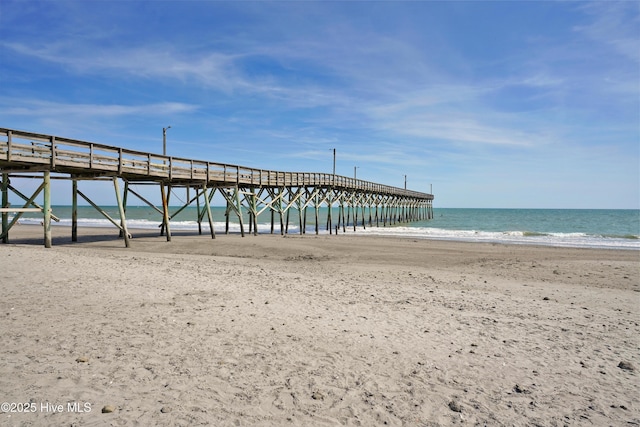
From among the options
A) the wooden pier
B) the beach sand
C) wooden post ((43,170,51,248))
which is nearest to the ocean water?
the wooden pier

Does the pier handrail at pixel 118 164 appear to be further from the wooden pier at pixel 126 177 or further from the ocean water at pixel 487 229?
the ocean water at pixel 487 229

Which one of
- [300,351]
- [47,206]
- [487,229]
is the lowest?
[300,351]

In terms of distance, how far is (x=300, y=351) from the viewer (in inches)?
197

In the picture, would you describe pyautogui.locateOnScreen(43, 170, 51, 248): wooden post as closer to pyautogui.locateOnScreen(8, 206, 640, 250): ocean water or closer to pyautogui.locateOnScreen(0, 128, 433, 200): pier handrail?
pyautogui.locateOnScreen(0, 128, 433, 200): pier handrail

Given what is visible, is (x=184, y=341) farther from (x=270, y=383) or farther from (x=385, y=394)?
(x=385, y=394)

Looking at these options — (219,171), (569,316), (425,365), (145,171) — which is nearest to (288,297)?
(425,365)

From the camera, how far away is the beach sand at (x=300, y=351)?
3652 mm

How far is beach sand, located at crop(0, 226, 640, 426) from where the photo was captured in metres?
3.65

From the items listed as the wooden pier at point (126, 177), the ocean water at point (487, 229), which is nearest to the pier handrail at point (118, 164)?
the wooden pier at point (126, 177)

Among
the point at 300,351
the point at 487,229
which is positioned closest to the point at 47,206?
the point at 300,351

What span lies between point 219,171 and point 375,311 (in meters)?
17.2

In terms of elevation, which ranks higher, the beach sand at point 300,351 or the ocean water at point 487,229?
the ocean water at point 487,229

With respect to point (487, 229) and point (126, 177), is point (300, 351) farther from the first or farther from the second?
point (487, 229)

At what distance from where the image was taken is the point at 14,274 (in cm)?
791
